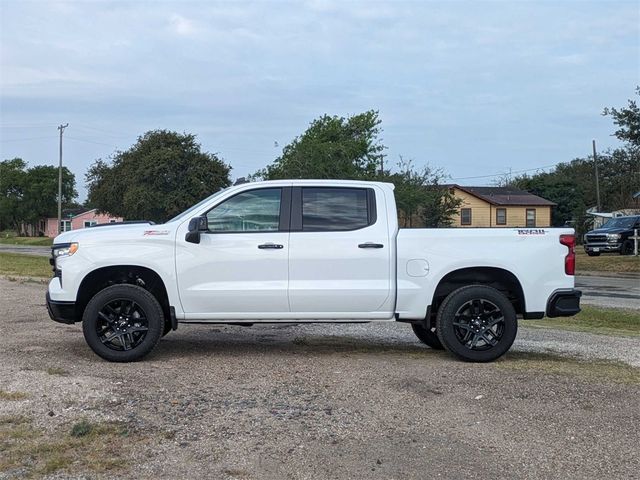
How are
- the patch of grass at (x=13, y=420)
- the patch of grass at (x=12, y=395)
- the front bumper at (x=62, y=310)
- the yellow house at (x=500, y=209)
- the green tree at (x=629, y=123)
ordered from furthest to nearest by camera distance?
the yellow house at (x=500, y=209) < the green tree at (x=629, y=123) < the front bumper at (x=62, y=310) < the patch of grass at (x=12, y=395) < the patch of grass at (x=13, y=420)

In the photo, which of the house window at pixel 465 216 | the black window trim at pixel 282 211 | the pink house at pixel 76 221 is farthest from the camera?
the pink house at pixel 76 221

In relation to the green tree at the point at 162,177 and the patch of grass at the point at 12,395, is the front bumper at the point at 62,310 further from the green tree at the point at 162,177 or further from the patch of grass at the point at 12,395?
the green tree at the point at 162,177

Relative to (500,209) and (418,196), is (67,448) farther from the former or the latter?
(500,209)

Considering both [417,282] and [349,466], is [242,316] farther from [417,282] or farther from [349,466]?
[349,466]

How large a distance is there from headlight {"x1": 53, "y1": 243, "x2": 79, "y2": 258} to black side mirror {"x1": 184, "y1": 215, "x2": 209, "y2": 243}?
1138 mm

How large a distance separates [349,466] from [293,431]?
70 centimetres

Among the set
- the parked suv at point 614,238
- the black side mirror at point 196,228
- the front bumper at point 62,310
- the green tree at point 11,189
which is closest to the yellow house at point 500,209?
the parked suv at point 614,238

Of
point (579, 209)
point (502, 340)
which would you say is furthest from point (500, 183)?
point (502, 340)

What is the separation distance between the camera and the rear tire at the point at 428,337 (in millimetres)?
8070

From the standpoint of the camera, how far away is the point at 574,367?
7008 mm

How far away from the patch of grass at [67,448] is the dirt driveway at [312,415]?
13 millimetres

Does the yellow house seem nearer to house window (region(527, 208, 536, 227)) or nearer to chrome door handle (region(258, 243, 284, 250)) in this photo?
house window (region(527, 208, 536, 227))

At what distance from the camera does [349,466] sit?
4.28 meters

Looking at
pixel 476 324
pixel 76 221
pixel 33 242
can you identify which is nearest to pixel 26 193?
pixel 76 221
